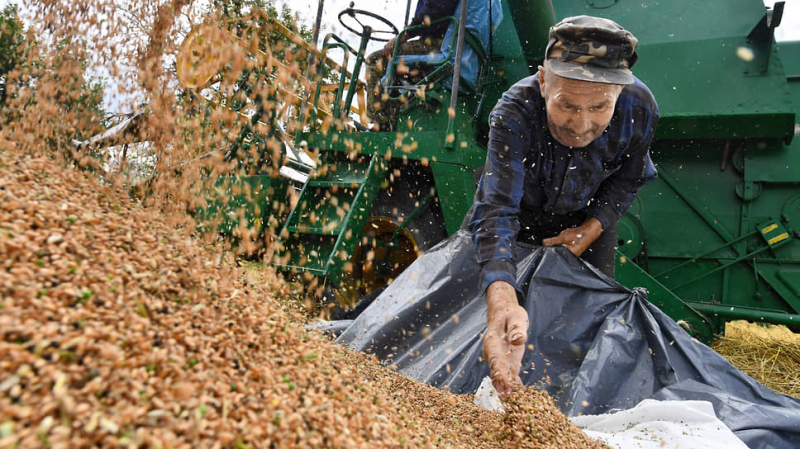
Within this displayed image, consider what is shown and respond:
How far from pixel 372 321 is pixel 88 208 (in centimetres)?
148

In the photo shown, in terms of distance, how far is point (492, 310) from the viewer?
167 cm

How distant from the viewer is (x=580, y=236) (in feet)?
7.53

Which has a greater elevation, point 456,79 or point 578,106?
point 456,79

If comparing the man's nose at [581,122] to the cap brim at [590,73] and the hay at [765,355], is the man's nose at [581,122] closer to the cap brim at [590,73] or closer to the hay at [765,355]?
the cap brim at [590,73]

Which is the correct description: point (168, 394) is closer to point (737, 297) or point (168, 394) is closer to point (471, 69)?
point (471, 69)

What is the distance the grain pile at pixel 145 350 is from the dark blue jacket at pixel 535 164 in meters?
0.65

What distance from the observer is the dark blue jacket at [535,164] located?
182 centimetres

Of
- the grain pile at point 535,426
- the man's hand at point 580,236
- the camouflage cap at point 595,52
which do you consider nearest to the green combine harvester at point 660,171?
the man's hand at point 580,236

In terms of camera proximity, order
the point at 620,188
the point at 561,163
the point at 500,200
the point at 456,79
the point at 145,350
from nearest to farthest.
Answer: the point at 145,350, the point at 500,200, the point at 561,163, the point at 620,188, the point at 456,79

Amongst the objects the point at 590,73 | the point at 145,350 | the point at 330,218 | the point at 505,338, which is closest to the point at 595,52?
the point at 590,73

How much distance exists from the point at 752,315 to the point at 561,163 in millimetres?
2333

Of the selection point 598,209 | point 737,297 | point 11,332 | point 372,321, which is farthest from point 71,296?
point 737,297

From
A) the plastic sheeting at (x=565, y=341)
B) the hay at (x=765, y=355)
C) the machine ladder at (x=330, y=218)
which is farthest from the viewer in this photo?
the machine ladder at (x=330, y=218)

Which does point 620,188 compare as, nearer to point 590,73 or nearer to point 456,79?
point 590,73
